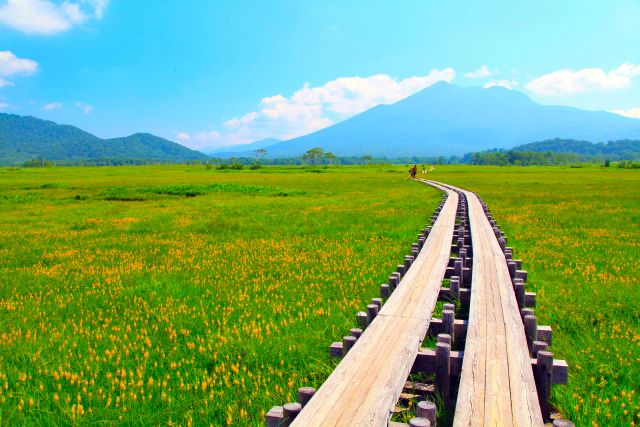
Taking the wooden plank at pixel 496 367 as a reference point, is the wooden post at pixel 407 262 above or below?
above

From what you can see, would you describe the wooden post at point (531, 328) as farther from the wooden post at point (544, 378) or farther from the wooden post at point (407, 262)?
the wooden post at point (407, 262)

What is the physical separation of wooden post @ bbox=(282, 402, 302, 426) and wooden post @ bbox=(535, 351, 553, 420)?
228 cm

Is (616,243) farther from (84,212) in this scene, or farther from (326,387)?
(84,212)

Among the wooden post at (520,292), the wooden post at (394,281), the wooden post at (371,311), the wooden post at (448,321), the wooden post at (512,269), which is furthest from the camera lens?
the wooden post at (512,269)

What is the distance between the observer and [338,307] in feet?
23.6

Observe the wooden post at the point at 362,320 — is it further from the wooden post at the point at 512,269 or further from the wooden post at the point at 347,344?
the wooden post at the point at 512,269

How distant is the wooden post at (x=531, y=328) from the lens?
16.1ft

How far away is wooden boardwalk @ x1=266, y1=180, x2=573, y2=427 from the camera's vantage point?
325 cm

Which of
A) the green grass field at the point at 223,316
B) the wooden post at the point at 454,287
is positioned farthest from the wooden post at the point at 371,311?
the wooden post at the point at 454,287

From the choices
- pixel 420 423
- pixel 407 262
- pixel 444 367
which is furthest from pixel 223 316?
pixel 420 423

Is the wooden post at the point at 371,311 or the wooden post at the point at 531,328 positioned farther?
the wooden post at the point at 371,311

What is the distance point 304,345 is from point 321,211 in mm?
17932

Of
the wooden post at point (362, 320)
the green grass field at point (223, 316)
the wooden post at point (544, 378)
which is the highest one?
the wooden post at point (362, 320)

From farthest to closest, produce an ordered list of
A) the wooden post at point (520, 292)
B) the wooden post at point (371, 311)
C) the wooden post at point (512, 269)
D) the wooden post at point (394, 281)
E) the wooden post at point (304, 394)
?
1. the wooden post at point (512, 269)
2. the wooden post at point (394, 281)
3. the wooden post at point (520, 292)
4. the wooden post at point (371, 311)
5. the wooden post at point (304, 394)
